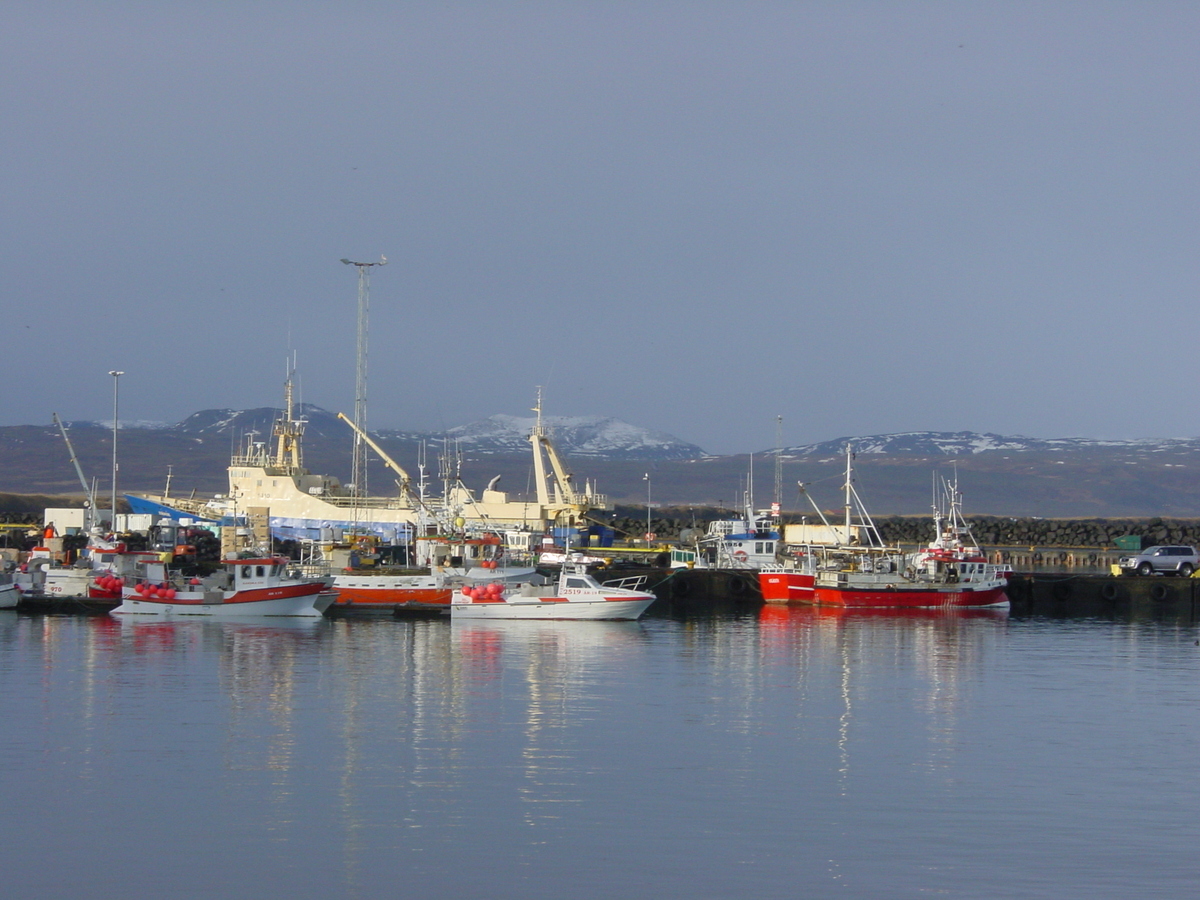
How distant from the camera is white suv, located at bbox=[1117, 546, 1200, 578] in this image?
7344 cm

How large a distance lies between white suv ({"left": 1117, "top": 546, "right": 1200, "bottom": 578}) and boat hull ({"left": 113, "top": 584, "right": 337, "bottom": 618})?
39.5 meters

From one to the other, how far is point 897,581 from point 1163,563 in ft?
57.7

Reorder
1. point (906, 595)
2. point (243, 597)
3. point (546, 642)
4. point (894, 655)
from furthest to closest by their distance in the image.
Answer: point (906, 595) < point (243, 597) < point (546, 642) < point (894, 655)

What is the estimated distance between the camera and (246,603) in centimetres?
5450

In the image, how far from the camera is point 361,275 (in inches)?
3388

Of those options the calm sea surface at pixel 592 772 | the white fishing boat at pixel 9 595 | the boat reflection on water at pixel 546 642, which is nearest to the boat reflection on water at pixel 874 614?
the boat reflection on water at pixel 546 642

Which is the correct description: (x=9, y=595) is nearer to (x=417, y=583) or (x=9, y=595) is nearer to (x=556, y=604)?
(x=417, y=583)

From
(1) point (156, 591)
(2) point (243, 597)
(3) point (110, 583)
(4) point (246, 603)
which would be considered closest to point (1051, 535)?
(4) point (246, 603)

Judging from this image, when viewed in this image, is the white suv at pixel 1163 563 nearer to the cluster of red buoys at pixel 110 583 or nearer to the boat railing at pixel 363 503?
the boat railing at pixel 363 503

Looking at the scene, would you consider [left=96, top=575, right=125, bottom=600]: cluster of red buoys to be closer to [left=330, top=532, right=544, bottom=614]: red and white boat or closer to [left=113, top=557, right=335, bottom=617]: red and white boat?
[left=113, top=557, right=335, bottom=617]: red and white boat

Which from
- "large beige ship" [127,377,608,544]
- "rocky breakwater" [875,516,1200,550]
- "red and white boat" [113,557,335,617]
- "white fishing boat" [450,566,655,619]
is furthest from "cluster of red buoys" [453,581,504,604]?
"rocky breakwater" [875,516,1200,550]

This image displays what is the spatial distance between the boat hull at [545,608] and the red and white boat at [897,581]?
12120 mm

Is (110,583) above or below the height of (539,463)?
below

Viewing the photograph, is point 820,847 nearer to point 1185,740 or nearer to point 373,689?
point 1185,740
